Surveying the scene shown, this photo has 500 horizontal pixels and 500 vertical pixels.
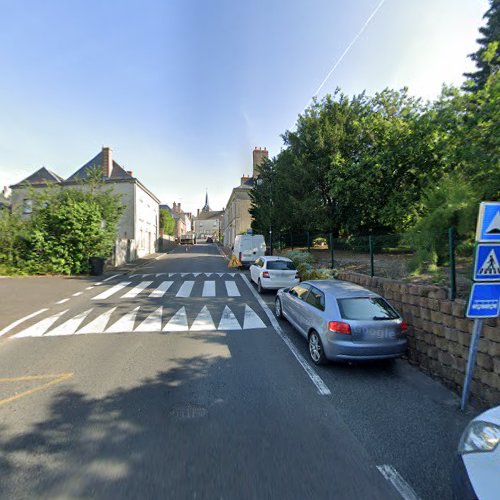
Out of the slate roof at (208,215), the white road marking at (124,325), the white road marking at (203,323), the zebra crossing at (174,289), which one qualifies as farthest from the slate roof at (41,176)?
the slate roof at (208,215)

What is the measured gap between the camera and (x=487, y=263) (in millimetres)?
3545

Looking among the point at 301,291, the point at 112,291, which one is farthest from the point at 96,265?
the point at 301,291

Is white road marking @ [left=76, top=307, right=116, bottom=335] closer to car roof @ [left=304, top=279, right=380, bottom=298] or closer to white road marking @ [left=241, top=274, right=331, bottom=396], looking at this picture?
white road marking @ [left=241, top=274, right=331, bottom=396]

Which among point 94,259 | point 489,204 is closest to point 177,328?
point 489,204

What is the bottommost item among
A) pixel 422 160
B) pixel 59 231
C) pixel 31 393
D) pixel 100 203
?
pixel 31 393

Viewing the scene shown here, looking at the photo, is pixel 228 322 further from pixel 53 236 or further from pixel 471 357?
pixel 53 236

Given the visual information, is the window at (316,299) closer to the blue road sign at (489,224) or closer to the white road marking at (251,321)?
the white road marking at (251,321)

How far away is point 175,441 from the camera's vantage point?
3.03 metres

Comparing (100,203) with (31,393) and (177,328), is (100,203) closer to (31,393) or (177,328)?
(177,328)

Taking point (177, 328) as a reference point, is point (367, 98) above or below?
above

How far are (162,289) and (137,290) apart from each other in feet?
3.19

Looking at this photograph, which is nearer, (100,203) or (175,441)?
(175,441)

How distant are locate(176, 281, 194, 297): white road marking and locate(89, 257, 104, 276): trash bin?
616cm

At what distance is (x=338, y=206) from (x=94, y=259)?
14.2 m
